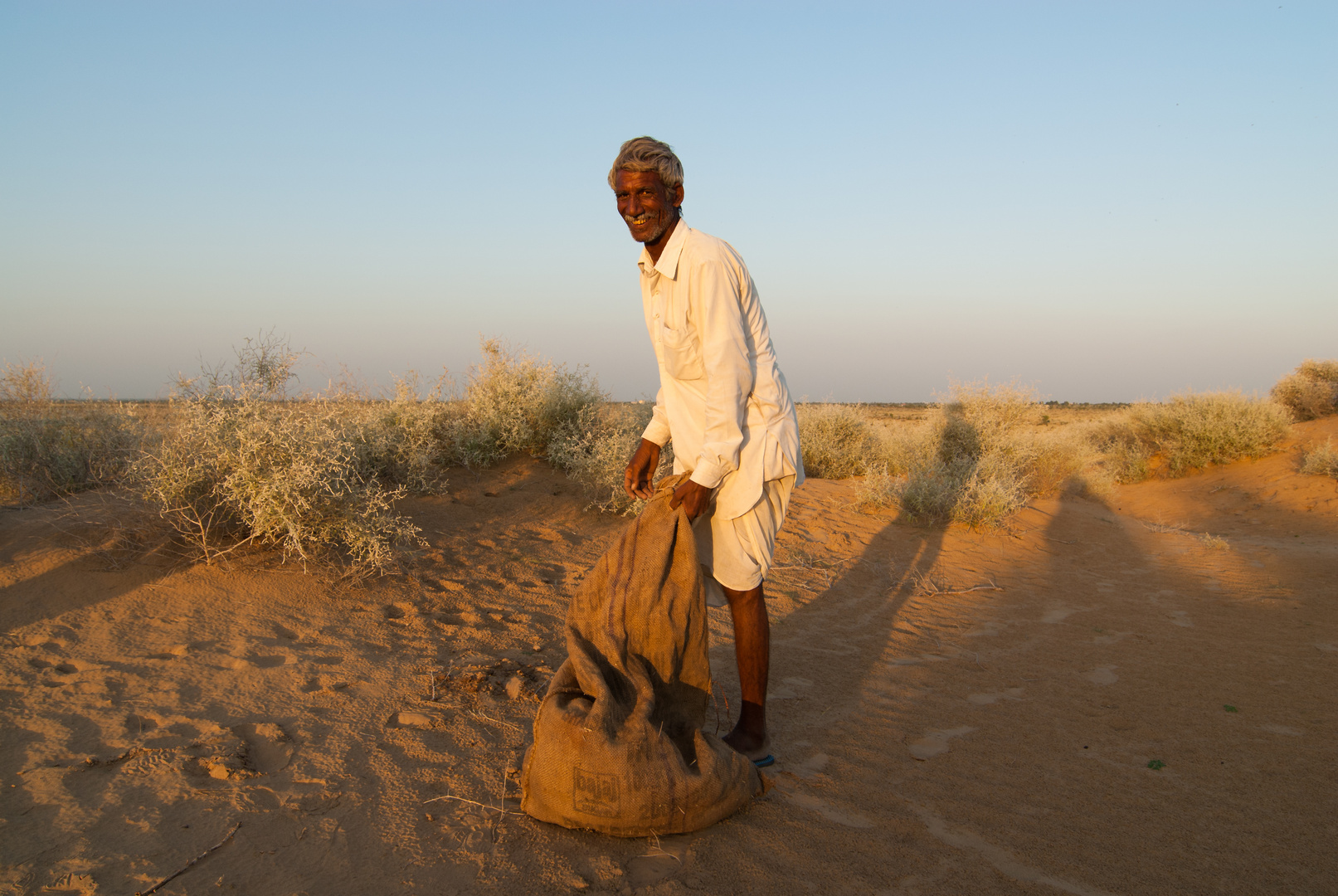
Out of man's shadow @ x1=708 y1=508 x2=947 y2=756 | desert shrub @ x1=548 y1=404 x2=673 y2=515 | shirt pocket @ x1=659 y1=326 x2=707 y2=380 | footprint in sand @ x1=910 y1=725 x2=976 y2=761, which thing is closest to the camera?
shirt pocket @ x1=659 y1=326 x2=707 y2=380

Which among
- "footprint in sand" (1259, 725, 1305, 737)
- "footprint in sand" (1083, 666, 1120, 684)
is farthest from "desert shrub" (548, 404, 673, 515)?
"footprint in sand" (1259, 725, 1305, 737)

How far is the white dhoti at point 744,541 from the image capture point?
8.09 feet

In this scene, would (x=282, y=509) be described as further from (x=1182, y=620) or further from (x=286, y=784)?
(x=1182, y=620)

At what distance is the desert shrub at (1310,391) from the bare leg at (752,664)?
16.9 metres

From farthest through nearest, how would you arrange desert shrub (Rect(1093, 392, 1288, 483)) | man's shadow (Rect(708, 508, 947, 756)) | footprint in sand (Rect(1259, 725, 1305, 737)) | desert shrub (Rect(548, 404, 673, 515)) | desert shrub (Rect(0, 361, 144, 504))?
desert shrub (Rect(1093, 392, 1288, 483))
desert shrub (Rect(548, 404, 673, 515))
desert shrub (Rect(0, 361, 144, 504))
man's shadow (Rect(708, 508, 947, 756))
footprint in sand (Rect(1259, 725, 1305, 737))

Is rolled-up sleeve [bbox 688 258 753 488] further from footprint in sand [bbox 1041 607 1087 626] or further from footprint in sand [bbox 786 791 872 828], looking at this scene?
footprint in sand [bbox 1041 607 1087 626]

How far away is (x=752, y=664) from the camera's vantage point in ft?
8.32

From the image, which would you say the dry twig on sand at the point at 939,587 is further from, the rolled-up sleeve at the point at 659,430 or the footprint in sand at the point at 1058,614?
the rolled-up sleeve at the point at 659,430

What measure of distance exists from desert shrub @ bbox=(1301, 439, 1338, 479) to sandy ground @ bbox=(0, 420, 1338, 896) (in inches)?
256

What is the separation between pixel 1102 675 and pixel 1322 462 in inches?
381

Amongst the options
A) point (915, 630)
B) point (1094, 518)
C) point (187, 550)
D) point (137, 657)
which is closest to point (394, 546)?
point (187, 550)

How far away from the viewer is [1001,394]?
12258mm

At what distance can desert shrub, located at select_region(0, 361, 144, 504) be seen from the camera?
4590 mm

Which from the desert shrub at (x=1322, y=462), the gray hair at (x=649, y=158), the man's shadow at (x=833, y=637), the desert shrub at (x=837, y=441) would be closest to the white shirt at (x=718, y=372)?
the gray hair at (x=649, y=158)
